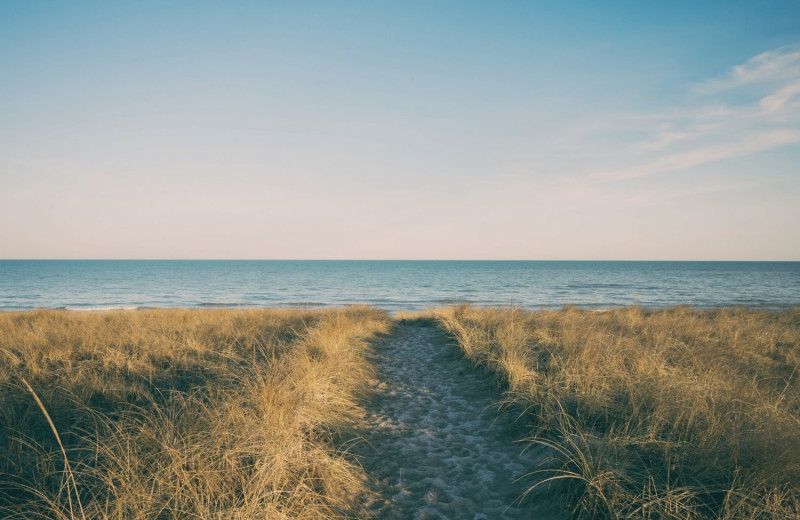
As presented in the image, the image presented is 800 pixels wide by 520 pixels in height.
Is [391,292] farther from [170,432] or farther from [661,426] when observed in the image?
[170,432]

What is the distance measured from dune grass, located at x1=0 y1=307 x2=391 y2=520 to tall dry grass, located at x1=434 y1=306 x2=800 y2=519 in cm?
251

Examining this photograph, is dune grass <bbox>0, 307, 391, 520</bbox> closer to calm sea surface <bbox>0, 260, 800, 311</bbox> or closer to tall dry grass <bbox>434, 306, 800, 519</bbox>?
tall dry grass <bbox>434, 306, 800, 519</bbox>

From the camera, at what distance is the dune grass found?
3.09 metres

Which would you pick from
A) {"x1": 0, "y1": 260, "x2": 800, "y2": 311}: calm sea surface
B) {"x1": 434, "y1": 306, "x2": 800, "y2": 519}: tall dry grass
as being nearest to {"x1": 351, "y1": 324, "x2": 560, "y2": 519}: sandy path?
{"x1": 434, "y1": 306, "x2": 800, "y2": 519}: tall dry grass

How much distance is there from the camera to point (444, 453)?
4.82 meters

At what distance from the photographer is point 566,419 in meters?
4.71

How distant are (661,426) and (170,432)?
5310mm

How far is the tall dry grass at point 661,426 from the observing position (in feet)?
10.0

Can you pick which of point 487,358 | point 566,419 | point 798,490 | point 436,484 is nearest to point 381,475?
point 436,484

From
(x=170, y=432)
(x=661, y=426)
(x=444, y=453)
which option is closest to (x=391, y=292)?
(x=444, y=453)

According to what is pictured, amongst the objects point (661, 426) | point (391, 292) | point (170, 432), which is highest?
point (170, 432)

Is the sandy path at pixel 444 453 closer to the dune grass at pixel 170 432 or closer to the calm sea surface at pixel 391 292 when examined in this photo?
the dune grass at pixel 170 432

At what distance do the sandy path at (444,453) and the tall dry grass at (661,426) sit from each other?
450 mm

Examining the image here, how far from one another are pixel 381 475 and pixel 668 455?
3.01 m
